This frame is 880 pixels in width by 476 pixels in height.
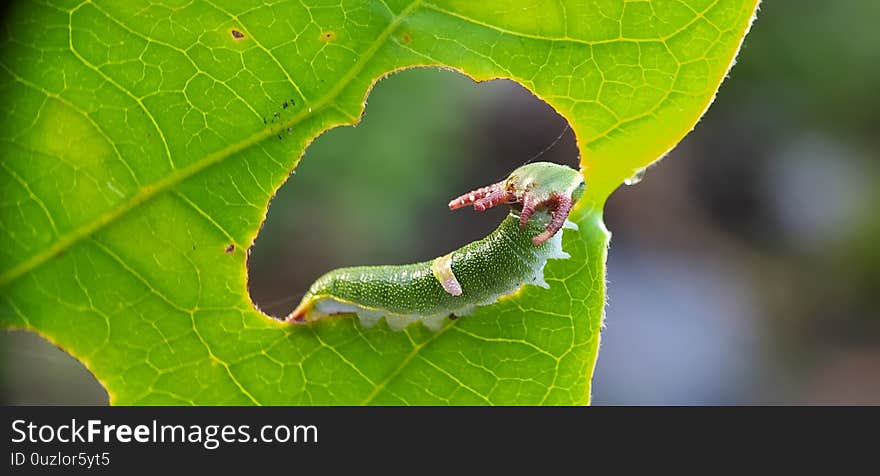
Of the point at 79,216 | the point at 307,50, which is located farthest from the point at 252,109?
the point at 79,216

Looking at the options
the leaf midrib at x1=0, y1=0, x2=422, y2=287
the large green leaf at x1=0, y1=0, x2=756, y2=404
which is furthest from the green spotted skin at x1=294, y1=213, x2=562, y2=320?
the leaf midrib at x1=0, y1=0, x2=422, y2=287

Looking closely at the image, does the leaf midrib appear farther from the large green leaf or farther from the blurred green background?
the blurred green background

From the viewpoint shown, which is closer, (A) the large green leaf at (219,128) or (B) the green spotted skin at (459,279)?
(A) the large green leaf at (219,128)

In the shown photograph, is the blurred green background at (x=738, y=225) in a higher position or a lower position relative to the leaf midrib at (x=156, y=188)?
higher

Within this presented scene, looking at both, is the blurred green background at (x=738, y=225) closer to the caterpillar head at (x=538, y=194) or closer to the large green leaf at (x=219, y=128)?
the caterpillar head at (x=538, y=194)

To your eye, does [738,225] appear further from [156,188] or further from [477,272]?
[156,188]

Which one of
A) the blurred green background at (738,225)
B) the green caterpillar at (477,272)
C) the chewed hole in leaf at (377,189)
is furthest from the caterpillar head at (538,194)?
the blurred green background at (738,225)
